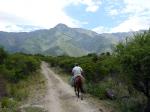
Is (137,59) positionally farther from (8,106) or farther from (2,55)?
(2,55)

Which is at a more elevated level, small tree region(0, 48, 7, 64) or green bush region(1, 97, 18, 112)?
small tree region(0, 48, 7, 64)

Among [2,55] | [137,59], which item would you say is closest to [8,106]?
[137,59]

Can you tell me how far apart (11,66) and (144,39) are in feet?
87.2

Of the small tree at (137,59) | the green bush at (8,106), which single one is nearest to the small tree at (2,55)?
the green bush at (8,106)

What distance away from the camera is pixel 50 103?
25.2 metres

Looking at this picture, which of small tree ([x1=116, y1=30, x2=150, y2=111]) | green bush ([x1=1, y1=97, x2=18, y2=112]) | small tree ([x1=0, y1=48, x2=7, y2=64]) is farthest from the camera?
small tree ([x1=0, y1=48, x2=7, y2=64])

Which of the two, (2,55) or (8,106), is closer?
(8,106)

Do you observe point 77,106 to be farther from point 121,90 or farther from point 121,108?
point 121,90

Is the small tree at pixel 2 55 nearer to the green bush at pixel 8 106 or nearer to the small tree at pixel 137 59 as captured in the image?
the green bush at pixel 8 106

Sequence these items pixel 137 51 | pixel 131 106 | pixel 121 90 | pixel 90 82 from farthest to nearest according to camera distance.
Result: pixel 90 82, pixel 121 90, pixel 131 106, pixel 137 51

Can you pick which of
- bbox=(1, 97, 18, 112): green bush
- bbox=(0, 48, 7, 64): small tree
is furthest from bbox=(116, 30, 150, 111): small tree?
bbox=(0, 48, 7, 64): small tree

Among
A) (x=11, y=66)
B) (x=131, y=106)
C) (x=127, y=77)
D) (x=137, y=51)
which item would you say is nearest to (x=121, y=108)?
(x=131, y=106)

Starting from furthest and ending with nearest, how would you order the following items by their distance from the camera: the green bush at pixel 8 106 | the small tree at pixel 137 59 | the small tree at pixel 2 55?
the small tree at pixel 2 55
the green bush at pixel 8 106
the small tree at pixel 137 59

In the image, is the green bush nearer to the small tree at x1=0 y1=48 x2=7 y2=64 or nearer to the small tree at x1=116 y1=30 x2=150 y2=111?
the small tree at x1=116 y1=30 x2=150 y2=111
